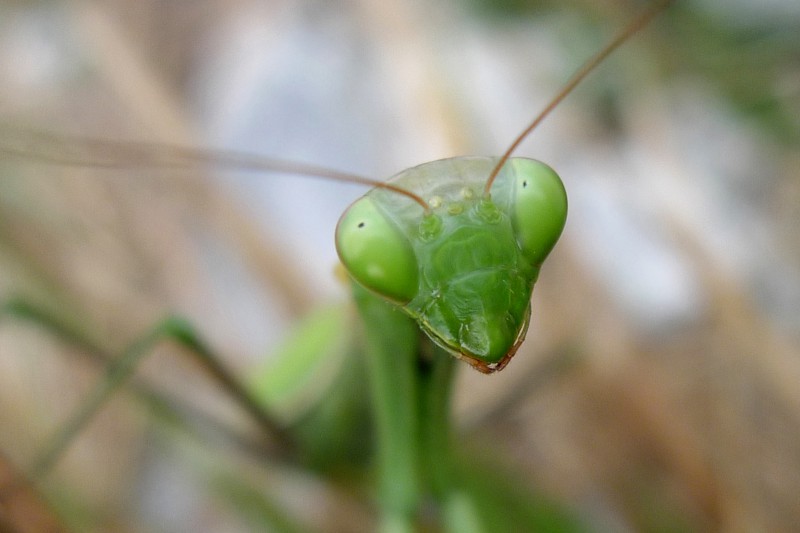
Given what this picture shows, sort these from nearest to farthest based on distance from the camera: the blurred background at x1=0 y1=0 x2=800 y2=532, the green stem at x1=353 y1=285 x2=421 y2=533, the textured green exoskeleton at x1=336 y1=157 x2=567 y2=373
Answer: the textured green exoskeleton at x1=336 y1=157 x2=567 y2=373
the green stem at x1=353 y1=285 x2=421 y2=533
the blurred background at x1=0 y1=0 x2=800 y2=532

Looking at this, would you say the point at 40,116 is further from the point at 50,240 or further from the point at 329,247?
the point at 329,247

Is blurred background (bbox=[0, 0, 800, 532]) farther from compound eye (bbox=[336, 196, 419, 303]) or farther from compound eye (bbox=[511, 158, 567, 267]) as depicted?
compound eye (bbox=[511, 158, 567, 267])

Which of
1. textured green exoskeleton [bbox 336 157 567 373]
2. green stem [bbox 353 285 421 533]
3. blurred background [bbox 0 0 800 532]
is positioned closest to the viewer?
textured green exoskeleton [bbox 336 157 567 373]

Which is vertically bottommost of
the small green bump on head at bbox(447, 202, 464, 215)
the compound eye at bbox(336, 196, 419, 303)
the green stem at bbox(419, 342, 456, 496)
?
the compound eye at bbox(336, 196, 419, 303)

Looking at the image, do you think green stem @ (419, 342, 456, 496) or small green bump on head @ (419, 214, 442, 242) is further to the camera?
green stem @ (419, 342, 456, 496)

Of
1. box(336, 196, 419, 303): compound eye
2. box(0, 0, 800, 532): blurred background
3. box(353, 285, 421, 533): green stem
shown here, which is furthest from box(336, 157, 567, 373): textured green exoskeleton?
box(0, 0, 800, 532): blurred background

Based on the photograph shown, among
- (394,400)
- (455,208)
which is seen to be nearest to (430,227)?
(455,208)

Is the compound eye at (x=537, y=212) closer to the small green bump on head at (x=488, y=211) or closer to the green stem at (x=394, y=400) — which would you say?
the small green bump on head at (x=488, y=211)

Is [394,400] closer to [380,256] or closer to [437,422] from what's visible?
[437,422]

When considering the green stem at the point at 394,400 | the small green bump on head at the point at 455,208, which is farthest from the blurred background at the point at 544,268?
the small green bump on head at the point at 455,208
